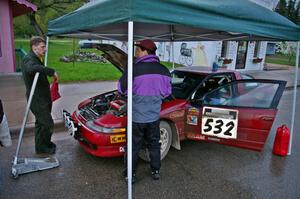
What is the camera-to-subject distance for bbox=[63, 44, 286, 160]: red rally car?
137 inches

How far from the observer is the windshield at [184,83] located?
4.45m

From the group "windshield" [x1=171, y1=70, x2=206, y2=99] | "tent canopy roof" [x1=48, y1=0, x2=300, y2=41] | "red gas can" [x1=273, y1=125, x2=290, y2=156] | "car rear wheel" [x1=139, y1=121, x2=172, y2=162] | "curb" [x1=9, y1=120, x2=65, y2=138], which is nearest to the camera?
"tent canopy roof" [x1=48, y1=0, x2=300, y2=41]

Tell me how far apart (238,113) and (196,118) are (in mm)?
630

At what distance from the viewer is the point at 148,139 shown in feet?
10.7

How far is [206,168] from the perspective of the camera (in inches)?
150

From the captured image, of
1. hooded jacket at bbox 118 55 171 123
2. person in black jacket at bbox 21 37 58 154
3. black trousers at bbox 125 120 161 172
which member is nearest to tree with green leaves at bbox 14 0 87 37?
person in black jacket at bbox 21 37 58 154

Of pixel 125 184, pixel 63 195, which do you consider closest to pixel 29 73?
pixel 63 195

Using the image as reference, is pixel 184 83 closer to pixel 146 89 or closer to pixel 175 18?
pixel 146 89

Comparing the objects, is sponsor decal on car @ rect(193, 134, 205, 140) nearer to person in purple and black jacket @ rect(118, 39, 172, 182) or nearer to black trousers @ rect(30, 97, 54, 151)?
person in purple and black jacket @ rect(118, 39, 172, 182)

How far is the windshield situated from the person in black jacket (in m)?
2.12

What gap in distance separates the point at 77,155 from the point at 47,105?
3.13 ft

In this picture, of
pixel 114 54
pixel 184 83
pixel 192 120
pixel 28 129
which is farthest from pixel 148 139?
pixel 28 129

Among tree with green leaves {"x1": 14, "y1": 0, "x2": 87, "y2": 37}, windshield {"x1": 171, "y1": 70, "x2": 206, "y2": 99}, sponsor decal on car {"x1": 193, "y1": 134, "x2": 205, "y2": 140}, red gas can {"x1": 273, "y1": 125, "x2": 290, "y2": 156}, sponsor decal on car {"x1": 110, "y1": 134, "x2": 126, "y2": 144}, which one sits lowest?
red gas can {"x1": 273, "y1": 125, "x2": 290, "y2": 156}

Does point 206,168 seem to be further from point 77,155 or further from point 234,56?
point 234,56
